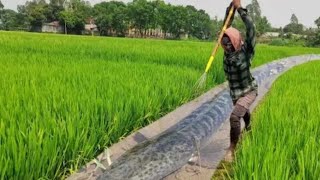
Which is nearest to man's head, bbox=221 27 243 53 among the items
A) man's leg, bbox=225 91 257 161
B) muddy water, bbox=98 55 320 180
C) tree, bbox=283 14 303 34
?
man's leg, bbox=225 91 257 161

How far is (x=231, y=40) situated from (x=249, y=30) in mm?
169

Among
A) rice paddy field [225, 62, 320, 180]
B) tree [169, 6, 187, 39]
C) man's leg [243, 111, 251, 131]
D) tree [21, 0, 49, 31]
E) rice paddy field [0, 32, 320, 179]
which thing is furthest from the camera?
tree [21, 0, 49, 31]

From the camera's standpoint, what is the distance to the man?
106 inches

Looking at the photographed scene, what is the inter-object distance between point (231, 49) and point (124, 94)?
3.83ft

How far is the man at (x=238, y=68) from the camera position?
106 inches

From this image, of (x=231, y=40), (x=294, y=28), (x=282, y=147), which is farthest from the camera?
(x=294, y=28)

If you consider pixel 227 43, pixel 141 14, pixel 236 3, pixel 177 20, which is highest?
pixel 141 14

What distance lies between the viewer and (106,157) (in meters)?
2.48

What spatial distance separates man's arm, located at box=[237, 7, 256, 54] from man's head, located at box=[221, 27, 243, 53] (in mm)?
70

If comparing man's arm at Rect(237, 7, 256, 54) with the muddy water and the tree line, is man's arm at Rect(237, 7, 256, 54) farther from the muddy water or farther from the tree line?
the tree line

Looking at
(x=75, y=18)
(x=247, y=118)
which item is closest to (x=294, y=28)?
(x=75, y=18)

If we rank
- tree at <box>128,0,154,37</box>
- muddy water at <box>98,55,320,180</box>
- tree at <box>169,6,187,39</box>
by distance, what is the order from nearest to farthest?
muddy water at <box>98,55,320,180</box> < tree at <box>128,0,154,37</box> < tree at <box>169,6,187,39</box>

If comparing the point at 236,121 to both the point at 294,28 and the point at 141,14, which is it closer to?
the point at 141,14

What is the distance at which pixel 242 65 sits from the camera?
2762mm
